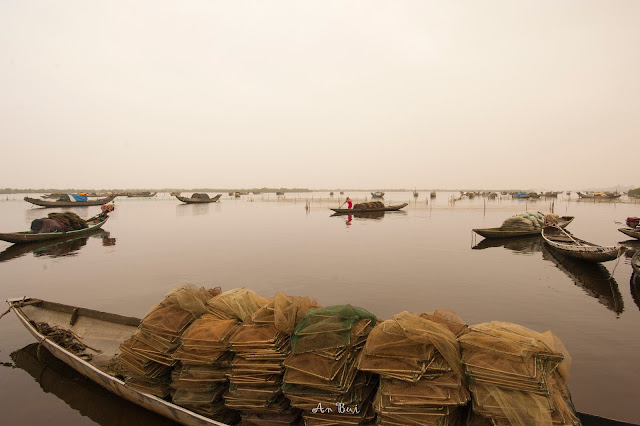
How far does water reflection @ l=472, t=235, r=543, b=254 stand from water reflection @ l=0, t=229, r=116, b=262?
25.9m

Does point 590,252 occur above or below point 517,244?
above

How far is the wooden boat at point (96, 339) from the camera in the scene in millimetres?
4926

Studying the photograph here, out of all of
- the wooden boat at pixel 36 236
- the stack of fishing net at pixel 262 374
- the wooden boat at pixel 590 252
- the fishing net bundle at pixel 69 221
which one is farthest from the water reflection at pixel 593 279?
the fishing net bundle at pixel 69 221

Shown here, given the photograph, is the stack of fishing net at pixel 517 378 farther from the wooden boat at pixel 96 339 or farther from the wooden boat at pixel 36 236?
the wooden boat at pixel 36 236

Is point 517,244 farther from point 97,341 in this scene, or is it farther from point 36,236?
point 36,236

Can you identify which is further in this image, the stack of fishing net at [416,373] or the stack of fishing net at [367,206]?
the stack of fishing net at [367,206]

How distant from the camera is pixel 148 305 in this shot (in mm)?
10719

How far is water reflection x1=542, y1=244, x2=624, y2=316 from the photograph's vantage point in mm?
10812

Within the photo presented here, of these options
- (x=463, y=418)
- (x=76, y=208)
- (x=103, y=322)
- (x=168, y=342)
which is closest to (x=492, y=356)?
(x=463, y=418)

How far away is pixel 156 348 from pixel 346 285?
8.43m

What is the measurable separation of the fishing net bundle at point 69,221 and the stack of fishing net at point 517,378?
29.8 m

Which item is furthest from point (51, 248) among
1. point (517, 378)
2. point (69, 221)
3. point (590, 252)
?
point (590, 252)

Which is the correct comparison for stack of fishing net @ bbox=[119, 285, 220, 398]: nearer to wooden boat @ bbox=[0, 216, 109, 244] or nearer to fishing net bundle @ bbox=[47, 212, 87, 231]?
wooden boat @ bbox=[0, 216, 109, 244]

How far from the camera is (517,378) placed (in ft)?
11.7
